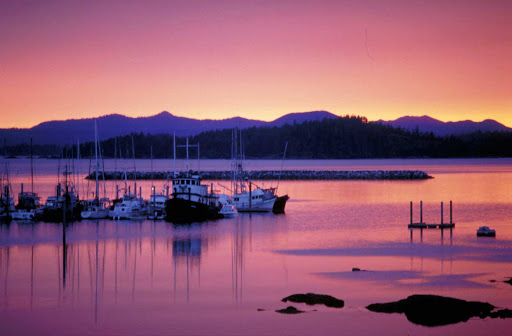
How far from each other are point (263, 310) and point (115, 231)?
22447 millimetres

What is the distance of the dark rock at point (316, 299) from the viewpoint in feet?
70.4

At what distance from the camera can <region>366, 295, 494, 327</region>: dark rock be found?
20.1 m

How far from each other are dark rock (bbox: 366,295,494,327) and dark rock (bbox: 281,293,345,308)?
117 cm

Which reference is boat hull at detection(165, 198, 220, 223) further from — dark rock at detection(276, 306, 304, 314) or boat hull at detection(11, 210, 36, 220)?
dark rock at detection(276, 306, 304, 314)

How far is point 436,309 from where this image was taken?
803 inches

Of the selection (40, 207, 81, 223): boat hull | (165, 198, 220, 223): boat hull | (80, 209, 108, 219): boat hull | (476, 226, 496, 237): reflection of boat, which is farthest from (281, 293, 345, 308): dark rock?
(40, 207, 81, 223): boat hull

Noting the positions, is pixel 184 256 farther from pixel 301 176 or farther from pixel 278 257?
pixel 301 176

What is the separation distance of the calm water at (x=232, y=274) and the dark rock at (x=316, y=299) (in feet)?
1.35

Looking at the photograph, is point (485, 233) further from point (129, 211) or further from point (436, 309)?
point (129, 211)

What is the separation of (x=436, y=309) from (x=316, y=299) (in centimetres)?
352

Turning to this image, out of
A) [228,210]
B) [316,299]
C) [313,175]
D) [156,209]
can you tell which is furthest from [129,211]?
[313,175]

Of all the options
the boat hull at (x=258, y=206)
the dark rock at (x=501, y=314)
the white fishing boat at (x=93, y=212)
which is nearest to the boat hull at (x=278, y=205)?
the boat hull at (x=258, y=206)

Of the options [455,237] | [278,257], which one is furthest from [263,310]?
[455,237]

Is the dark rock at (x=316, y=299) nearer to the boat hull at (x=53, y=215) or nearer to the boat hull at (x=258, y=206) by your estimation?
the boat hull at (x=53, y=215)
